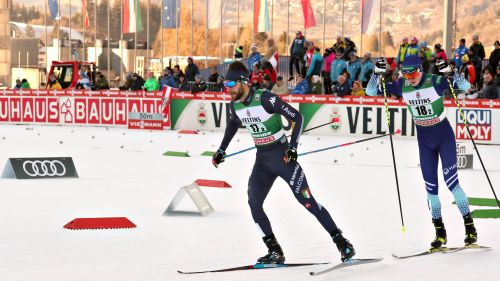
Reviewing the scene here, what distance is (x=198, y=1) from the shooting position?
167250 mm

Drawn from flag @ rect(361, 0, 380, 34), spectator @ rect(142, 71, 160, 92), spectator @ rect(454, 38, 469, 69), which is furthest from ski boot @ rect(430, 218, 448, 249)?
flag @ rect(361, 0, 380, 34)

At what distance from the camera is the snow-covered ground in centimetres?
946

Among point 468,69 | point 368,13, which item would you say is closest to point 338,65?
point 468,69

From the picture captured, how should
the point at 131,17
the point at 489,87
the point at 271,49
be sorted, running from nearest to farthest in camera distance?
the point at 489,87, the point at 271,49, the point at 131,17

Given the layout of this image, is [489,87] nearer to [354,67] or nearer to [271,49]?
[354,67]

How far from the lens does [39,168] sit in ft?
60.6

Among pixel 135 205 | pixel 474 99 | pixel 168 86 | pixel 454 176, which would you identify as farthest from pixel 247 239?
pixel 168 86

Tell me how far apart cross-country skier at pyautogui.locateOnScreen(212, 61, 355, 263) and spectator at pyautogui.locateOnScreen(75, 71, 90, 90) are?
31818mm

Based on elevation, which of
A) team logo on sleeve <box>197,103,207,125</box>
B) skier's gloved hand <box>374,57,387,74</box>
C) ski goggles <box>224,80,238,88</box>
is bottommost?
team logo on sleeve <box>197,103,207,125</box>

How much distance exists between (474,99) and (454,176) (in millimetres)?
17900

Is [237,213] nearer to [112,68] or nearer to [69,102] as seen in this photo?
[69,102]

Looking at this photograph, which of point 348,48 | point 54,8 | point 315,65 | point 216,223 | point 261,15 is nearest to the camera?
point 216,223

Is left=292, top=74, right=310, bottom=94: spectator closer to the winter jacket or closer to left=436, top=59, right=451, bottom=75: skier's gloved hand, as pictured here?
the winter jacket

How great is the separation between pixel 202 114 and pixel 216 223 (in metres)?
21.4
